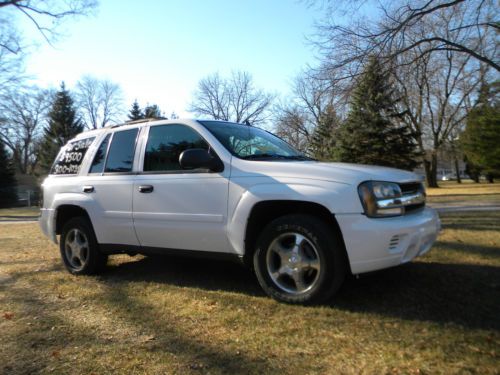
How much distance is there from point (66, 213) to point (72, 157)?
0.77m

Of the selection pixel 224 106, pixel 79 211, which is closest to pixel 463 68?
pixel 224 106

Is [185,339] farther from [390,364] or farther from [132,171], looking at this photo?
[132,171]

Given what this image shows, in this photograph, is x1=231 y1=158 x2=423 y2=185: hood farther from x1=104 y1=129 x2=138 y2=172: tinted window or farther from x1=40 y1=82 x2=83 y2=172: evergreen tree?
x1=40 y1=82 x2=83 y2=172: evergreen tree

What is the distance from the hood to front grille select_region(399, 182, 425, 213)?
0.16 ft

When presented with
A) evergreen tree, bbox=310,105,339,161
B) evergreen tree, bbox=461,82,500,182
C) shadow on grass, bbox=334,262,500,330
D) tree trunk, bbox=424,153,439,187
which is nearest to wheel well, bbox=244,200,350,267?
shadow on grass, bbox=334,262,500,330

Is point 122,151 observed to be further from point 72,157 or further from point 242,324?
point 242,324

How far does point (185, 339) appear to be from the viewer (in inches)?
138

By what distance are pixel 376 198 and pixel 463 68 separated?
41.3 m

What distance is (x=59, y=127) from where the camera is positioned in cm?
5000

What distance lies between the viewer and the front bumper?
12.1ft

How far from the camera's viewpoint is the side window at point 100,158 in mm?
5664

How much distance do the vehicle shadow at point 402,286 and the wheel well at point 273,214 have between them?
0.60 metres

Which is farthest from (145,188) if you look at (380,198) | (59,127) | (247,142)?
(59,127)

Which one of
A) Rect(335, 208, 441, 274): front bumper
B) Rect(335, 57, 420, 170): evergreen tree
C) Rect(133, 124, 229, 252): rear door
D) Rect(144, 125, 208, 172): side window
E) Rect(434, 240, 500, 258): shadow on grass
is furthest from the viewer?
Rect(335, 57, 420, 170): evergreen tree
